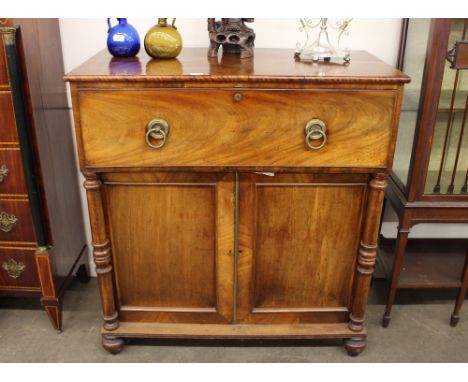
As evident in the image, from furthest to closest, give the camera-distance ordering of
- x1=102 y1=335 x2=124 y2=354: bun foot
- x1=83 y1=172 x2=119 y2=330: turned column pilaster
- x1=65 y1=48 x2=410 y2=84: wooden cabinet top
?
x1=102 y1=335 x2=124 y2=354: bun foot → x1=83 y1=172 x2=119 y2=330: turned column pilaster → x1=65 y1=48 x2=410 y2=84: wooden cabinet top

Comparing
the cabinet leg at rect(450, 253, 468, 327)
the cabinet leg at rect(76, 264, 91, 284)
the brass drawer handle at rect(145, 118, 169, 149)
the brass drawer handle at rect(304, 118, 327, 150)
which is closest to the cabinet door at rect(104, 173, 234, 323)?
the brass drawer handle at rect(145, 118, 169, 149)

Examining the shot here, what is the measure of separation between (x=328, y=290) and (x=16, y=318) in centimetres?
119

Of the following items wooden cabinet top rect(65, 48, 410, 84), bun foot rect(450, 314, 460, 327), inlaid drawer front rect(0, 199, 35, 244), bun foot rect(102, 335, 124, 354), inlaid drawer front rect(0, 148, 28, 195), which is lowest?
bun foot rect(450, 314, 460, 327)

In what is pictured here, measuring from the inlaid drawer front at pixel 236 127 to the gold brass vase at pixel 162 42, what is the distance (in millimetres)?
239

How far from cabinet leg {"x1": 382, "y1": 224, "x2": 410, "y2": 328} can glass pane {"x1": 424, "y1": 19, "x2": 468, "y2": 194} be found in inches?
6.4

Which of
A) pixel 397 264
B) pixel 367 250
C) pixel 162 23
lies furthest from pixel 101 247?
pixel 397 264

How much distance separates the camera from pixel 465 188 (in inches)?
62.2

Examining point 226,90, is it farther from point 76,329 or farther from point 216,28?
point 76,329

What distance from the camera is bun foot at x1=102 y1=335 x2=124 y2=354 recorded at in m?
1.62

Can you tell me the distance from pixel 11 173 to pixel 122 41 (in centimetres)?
57

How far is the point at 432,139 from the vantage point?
1.49m

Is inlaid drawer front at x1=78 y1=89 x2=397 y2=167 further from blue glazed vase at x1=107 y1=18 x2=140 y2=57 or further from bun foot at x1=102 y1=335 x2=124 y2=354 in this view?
bun foot at x1=102 y1=335 x2=124 y2=354

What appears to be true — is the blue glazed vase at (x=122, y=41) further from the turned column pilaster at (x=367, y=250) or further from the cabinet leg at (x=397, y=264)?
the cabinet leg at (x=397, y=264)

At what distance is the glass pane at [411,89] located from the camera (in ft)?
4.97
